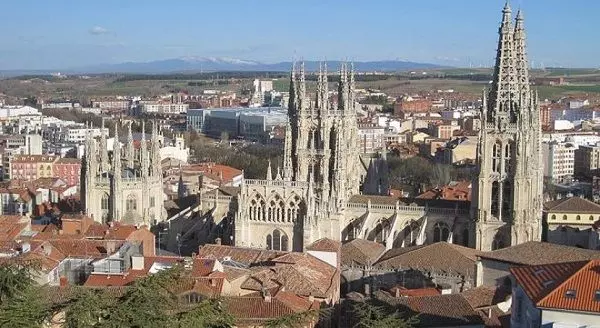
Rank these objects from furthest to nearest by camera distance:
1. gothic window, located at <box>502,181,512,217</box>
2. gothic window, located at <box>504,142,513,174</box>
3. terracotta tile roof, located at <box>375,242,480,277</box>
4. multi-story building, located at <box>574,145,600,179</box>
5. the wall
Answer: multi-story building, located at <box>574,145,600,179</box>
gothic window, located at <box>502,181,512,217</box>
gothic window, located at <box>504,142,513,174</box>
terracotta tile roof, located at <box>375,242,480,277</box>
the wall

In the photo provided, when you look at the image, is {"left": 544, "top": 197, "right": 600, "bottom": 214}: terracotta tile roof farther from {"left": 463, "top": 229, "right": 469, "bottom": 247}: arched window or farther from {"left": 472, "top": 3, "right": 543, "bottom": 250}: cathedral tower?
{"left": 463, "top": 229, "right": 469, "bottom": 247}: arched window

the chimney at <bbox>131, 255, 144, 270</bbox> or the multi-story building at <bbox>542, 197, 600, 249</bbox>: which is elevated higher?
the chimney at <bbox>131, 255, 144, 270</bbox>

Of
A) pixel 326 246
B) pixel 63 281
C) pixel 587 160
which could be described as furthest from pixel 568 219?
pixel 587 160

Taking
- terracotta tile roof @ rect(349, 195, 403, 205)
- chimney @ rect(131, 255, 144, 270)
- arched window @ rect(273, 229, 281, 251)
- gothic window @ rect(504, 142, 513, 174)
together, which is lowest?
arched window @ rect(273, 229, 281, 251)

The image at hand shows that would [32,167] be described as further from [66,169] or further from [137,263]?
[137,263]

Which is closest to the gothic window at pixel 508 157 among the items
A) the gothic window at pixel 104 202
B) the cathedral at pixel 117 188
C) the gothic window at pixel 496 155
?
the gothic window at pixel 496 155

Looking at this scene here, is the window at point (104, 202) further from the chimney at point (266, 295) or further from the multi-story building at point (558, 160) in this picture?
the multi-story building at point (558, 160)

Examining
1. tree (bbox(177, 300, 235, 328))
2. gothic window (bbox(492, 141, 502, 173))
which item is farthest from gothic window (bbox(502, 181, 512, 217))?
tree (bbox(177, 300, 235, 328))
